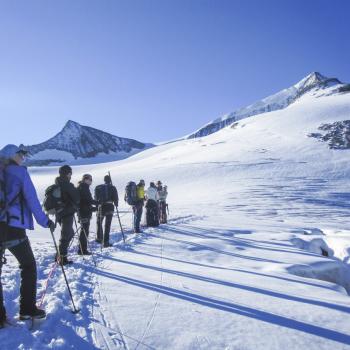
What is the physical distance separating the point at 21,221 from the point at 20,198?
32cm

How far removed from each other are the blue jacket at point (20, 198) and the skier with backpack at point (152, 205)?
490 inches

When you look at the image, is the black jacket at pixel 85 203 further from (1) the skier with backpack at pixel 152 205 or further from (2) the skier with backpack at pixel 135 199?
(1) the skier with backpack at pixel 152 205

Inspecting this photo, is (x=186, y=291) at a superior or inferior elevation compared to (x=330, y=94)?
inferior

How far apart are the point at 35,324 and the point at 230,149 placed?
70.4m

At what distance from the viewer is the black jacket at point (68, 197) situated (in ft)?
29.4

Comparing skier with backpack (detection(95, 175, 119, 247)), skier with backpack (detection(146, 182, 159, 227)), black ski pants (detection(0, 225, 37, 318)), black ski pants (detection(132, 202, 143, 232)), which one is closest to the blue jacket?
black ski pants (detection(0, 225, 37, 318))

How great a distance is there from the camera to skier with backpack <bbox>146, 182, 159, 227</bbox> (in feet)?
57.9

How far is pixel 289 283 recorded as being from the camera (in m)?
7.68

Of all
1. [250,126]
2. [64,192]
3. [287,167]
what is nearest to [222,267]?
[64,192]

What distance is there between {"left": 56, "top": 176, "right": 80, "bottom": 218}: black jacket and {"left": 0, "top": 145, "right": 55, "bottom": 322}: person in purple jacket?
3700 mm

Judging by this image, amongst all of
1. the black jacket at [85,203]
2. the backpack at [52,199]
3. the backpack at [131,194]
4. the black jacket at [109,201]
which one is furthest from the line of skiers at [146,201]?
the backpack at [52,199]

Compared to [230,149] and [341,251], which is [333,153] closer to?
[230,149]

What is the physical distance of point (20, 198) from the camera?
16.7 ft

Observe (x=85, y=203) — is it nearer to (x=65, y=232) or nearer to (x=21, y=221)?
(x=65, y=232)
